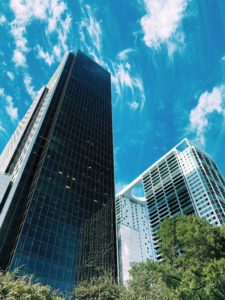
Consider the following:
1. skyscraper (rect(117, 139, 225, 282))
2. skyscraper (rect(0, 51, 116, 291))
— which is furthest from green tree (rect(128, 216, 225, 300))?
skyscraper (rect(117, 139, 225, 282))

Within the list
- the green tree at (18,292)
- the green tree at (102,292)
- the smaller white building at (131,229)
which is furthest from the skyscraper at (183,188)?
the green tree at (18,292)

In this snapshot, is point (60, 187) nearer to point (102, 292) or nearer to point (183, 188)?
point (102, 292)

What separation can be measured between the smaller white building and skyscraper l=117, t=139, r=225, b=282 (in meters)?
3.00

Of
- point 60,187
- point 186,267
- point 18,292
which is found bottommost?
point 18,292

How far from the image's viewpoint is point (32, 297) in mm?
18438

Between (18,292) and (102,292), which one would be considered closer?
(18,292)

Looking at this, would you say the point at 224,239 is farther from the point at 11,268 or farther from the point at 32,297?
the point at 11,268

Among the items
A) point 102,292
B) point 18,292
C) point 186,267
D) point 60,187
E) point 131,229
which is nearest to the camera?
point 18,292

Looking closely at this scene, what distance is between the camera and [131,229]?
95.1 meters

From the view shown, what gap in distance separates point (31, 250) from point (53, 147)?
2914cm

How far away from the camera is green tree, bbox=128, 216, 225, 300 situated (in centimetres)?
2117

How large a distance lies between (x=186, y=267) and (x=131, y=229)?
73.0 m

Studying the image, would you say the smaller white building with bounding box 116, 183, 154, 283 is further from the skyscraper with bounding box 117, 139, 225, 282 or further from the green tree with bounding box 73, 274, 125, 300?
the green tree with bounding box 73, 274, 125, 300

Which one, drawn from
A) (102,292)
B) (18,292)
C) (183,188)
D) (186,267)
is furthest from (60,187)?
(183,188)
